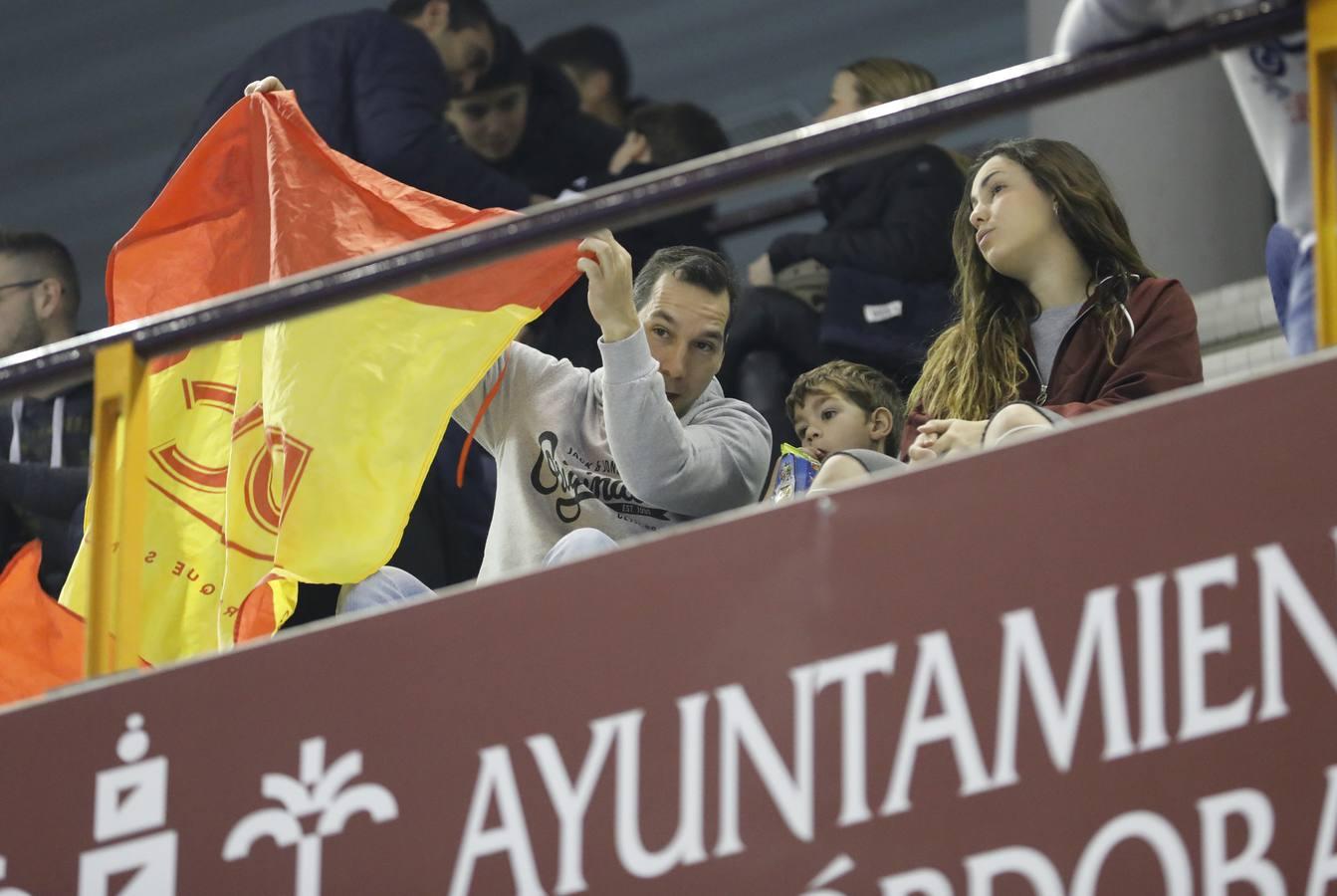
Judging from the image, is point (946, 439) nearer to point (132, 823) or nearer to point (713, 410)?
point (713, 410)

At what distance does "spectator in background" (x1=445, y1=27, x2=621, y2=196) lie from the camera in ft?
22.3

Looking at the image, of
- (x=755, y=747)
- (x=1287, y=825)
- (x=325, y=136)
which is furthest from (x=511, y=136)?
(x=1287, y=825)

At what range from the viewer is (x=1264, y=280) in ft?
20.5

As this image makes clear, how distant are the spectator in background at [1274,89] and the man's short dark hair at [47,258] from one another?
3686 mm

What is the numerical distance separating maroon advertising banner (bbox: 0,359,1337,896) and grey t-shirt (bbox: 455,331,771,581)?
1.16 meters

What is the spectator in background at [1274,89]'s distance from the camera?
3.07m

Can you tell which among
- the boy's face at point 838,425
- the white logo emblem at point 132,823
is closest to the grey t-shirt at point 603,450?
the boy's face at point 838,425

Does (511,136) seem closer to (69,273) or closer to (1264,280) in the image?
(69,273)

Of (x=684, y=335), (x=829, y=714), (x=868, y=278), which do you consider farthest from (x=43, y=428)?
(x=829, y=714)

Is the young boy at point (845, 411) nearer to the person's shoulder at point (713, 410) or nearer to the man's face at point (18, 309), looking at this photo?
the person's shoulder at point (713, 410)

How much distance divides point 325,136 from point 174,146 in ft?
14.2

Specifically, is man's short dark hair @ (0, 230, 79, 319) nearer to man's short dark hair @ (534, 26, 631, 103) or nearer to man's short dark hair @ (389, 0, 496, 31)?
man's short dark hair @ (389, 0, 496, 31)

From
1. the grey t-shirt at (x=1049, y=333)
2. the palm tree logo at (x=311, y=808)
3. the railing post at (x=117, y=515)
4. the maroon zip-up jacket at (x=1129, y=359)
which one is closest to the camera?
the palm tree logo at (x=311, y=808)

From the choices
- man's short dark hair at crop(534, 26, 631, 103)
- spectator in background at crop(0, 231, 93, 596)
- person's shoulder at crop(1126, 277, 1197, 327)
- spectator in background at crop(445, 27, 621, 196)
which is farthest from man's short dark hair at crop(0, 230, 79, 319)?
person's shoulder at crop(1126, 277, 1197, 327)
